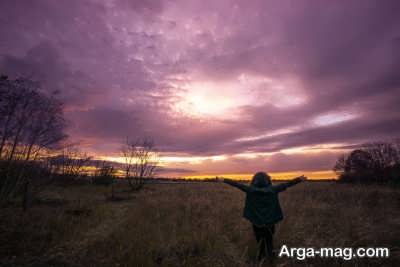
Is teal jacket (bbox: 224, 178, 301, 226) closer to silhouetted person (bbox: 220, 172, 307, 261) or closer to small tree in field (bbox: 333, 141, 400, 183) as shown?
silhouetted person (bbox: 220, 172, 307, 261)

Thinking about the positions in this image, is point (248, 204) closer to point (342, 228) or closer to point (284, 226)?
point (284, 226)

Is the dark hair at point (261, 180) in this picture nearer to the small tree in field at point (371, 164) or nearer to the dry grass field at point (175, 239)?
the dry grass field at point (175, 239)

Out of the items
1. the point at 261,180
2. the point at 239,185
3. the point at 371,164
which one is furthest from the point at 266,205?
the point at 371,164

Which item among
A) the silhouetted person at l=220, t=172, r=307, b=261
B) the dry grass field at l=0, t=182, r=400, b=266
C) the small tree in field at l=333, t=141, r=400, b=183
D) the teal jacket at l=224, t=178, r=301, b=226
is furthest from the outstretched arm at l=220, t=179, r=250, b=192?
the small tree in field at l=333, t=141, r=400, b=183

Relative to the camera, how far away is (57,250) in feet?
20.0

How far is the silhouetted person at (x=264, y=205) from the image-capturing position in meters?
4.57

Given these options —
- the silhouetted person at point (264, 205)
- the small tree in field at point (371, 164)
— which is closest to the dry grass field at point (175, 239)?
the silhouetted person at point (264, 205)

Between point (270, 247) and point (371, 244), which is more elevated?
point (270, 247)

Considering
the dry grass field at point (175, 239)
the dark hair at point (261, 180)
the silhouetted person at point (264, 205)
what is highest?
the dark hair at point (261, 180)

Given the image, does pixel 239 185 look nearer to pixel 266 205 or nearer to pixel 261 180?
pixel 261 180

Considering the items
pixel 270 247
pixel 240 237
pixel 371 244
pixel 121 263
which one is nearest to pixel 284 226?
pixel 240 237

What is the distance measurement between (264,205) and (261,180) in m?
0.57

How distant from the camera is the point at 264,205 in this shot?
4.62 m

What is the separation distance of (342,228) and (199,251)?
564 cm
